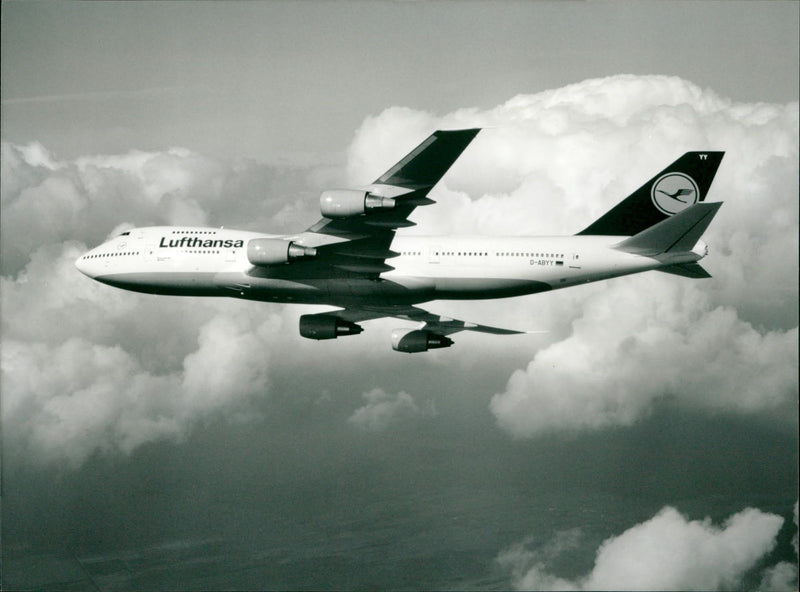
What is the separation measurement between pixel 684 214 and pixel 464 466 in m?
61.2

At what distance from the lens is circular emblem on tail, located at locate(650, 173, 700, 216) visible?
131 ft

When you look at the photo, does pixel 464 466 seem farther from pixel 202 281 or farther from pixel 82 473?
pixel 202 281

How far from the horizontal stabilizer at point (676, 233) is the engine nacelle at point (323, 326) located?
1391 cm

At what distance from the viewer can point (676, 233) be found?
35812 mm

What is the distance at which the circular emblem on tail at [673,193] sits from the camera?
1566 inches

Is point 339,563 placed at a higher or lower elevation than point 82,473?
lower

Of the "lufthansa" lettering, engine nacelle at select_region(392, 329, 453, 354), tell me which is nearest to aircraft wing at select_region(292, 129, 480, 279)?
the "lufthansa" lettering

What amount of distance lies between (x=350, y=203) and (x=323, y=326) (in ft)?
35.4

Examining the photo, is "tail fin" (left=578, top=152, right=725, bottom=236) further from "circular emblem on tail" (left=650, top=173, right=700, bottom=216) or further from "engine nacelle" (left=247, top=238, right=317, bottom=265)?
"engine nacelle" (left=247, top=238, right=317, bottom=265)

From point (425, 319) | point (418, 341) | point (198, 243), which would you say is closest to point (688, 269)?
point (425, 319)

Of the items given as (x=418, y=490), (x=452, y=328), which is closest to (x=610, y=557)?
(x=418, y=490)

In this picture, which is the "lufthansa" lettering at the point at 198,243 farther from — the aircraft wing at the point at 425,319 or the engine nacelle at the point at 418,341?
the engine nacelle at the point at 418,341

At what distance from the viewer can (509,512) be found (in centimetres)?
8975

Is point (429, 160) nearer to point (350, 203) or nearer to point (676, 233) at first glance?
point (350, 203)
